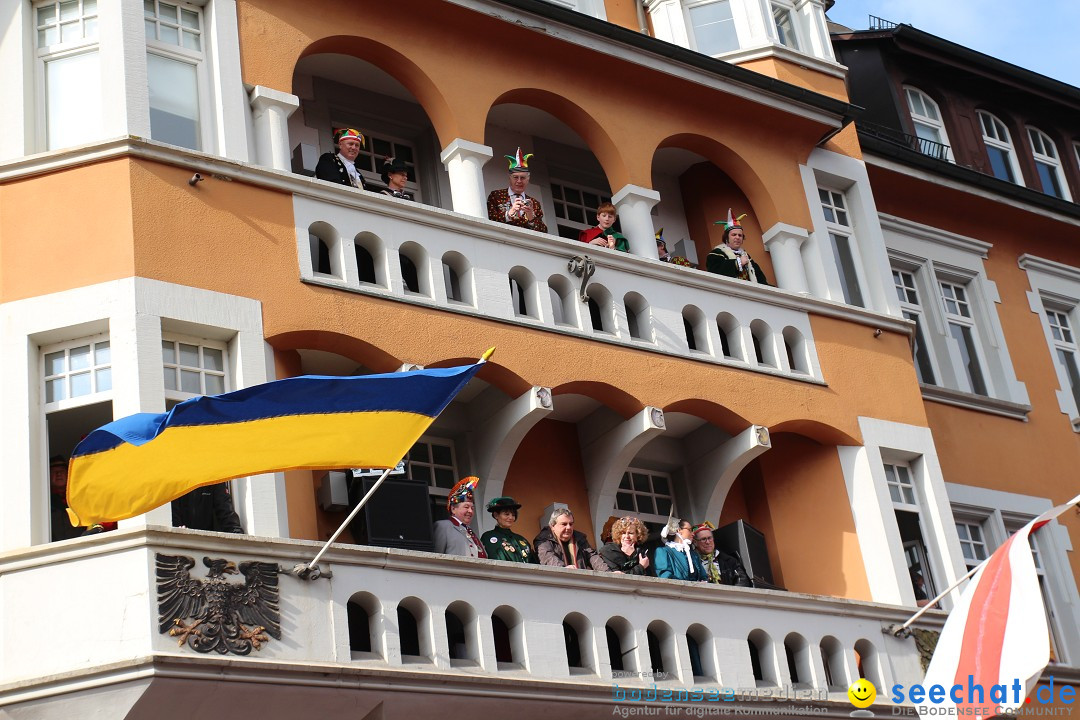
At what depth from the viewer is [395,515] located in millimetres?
14016

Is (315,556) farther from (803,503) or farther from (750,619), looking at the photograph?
(803,503)

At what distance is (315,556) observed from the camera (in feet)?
42.2

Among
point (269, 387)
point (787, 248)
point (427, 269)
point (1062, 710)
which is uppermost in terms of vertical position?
point (787, 248)

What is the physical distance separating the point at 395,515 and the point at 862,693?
4.75 meters

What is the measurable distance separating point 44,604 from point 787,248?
9.67 m

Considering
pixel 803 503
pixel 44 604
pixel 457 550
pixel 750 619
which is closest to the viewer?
pixel 44 604

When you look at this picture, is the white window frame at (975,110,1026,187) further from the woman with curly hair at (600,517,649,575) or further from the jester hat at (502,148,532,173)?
the woman with curly hair at (600,517,649,575)

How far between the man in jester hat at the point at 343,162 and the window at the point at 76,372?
2.82m

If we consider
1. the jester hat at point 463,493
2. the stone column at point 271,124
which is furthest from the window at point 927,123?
the jester hat at point 463,493

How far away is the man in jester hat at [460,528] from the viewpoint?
46.4 feet

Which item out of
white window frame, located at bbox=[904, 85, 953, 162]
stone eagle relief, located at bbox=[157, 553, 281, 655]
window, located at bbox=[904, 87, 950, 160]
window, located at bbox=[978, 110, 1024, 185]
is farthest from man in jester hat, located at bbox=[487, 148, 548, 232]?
window, located at bbox=[978, 110, 1024, 185]

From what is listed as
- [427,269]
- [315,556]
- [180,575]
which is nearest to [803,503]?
[427,269]

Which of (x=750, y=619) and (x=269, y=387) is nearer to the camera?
(x=269, y=387)

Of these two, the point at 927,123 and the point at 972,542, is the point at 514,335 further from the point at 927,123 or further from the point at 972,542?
the point at 927,123
